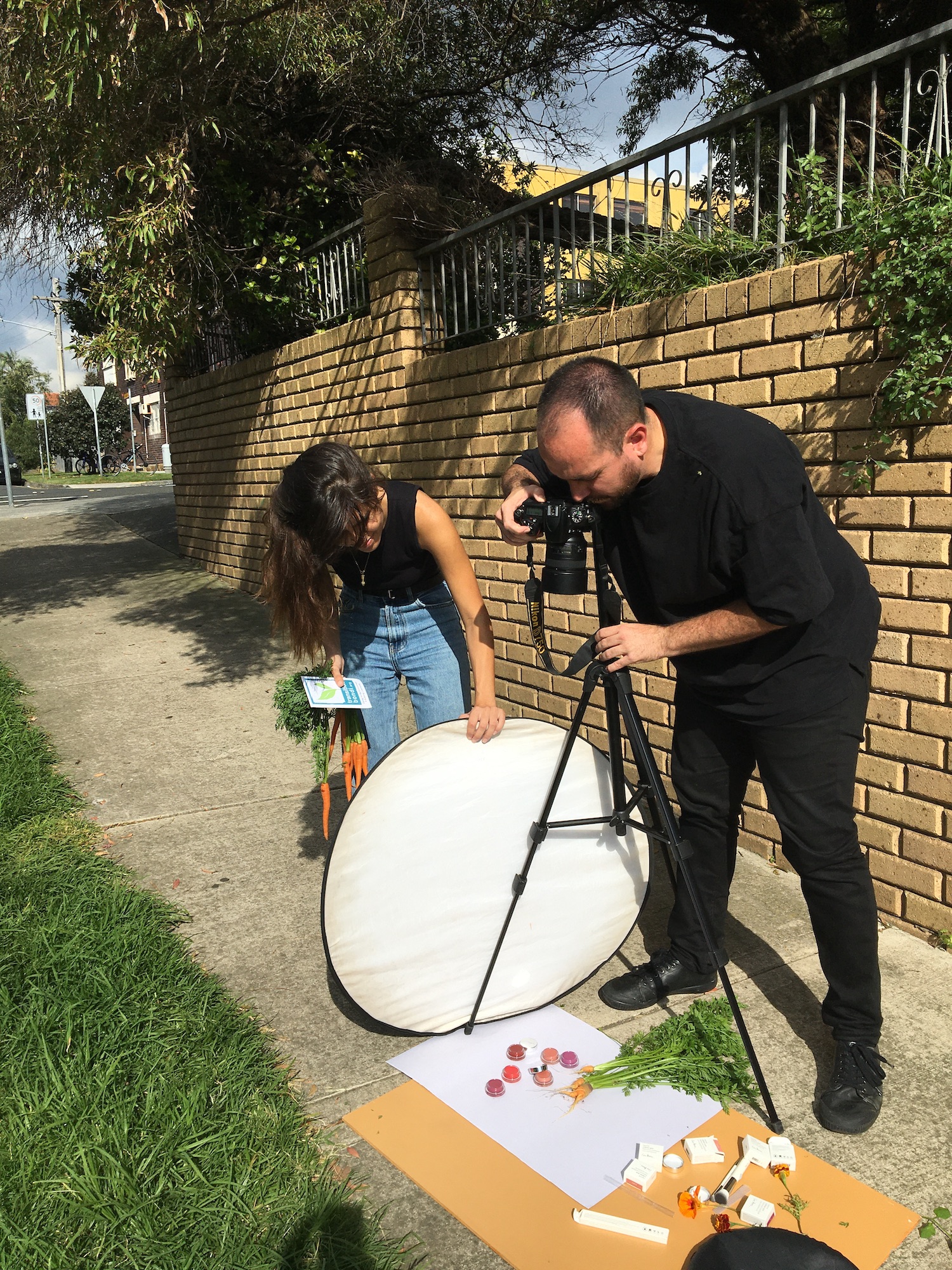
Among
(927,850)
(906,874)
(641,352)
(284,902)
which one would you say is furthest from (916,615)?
(284,902)

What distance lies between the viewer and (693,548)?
240cm

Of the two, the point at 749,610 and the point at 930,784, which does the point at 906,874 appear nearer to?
the point at 930,784

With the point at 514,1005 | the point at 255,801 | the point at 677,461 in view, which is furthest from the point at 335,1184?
the point at 255,801

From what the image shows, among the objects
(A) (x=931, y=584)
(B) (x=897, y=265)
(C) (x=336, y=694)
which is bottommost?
(C) (x=336, y=694)

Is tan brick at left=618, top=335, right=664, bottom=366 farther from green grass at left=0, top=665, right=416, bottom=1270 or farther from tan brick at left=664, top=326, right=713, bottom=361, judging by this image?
green grass at left=0, top=665, right=416, bottom=1270

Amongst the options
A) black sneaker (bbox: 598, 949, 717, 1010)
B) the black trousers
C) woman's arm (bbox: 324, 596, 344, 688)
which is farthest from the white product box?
woman's arm (bbox: 324, 596, 344, 688)

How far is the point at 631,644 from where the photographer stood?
2.38m

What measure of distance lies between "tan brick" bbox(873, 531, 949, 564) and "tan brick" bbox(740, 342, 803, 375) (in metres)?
0.69

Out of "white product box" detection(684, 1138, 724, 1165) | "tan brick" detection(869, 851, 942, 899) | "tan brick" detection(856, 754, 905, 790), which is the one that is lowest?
"white product box" detection(684, 1138, 724, 1165)

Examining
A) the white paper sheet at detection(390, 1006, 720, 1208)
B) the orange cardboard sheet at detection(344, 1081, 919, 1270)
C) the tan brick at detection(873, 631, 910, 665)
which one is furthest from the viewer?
the tan brick at detection(873, 631, 910, 665)

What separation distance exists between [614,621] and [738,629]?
1.13 feet

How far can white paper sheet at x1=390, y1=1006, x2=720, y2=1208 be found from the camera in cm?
237

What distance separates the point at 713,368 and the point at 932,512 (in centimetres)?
111

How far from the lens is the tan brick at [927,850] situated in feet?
10.3
